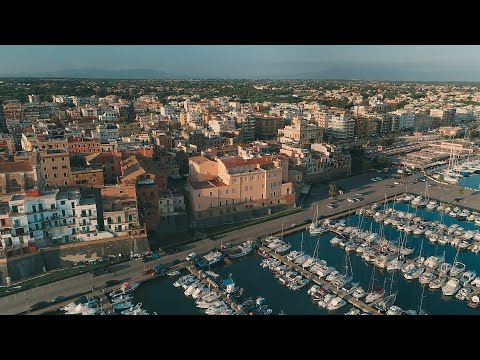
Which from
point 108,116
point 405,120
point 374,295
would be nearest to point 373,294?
point 374,295

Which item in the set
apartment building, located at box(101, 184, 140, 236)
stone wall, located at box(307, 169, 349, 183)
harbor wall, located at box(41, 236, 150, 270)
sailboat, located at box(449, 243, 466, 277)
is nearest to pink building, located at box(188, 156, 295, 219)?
apartment building, located at box(101, 184, 140, 236)

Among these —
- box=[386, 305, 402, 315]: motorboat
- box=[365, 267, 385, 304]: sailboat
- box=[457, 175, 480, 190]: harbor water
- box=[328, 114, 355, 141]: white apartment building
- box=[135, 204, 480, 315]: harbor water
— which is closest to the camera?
box=[386, 305, 402, 315]: motorboat

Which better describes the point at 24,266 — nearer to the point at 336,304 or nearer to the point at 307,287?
the point at 307,287

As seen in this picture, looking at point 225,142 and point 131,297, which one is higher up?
point 225,142

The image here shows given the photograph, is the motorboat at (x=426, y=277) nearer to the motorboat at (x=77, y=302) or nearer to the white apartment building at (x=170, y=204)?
the white apartment building at (x=170, y=204)

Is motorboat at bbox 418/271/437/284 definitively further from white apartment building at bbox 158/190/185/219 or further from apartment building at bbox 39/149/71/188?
apartment building at bbox 39/149/71/188

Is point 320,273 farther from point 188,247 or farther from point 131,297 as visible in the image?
point 131,297
